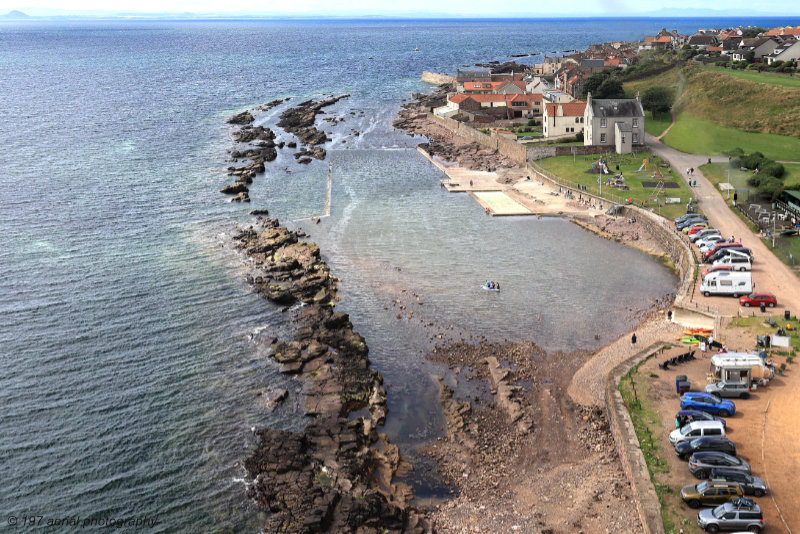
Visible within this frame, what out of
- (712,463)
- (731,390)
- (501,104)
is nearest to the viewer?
(712,463)

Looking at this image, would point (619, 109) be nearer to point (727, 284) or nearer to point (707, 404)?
point (727, 284)

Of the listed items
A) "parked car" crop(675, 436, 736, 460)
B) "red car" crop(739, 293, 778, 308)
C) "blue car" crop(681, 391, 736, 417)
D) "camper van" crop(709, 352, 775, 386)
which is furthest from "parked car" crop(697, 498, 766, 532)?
"red car" crop(739, 293, 778, 308)

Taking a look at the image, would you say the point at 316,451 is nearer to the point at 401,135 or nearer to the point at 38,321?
the point at 38,321

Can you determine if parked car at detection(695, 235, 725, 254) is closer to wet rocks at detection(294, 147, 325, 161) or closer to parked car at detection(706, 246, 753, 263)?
parked car at detection(706, 246, 753, 263)

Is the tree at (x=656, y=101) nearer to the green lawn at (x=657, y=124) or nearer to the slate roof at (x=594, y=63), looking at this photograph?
the green lawn at (x=657, y=124)

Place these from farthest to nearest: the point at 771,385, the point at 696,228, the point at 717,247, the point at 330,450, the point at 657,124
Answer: the point at 657,124 → the point at 696,228 → the point at 717,247 → the point at 771,385 → the point at 330,450

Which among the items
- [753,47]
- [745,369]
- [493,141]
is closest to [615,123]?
[493,141]

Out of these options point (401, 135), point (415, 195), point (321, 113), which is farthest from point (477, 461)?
point (321, 113)
